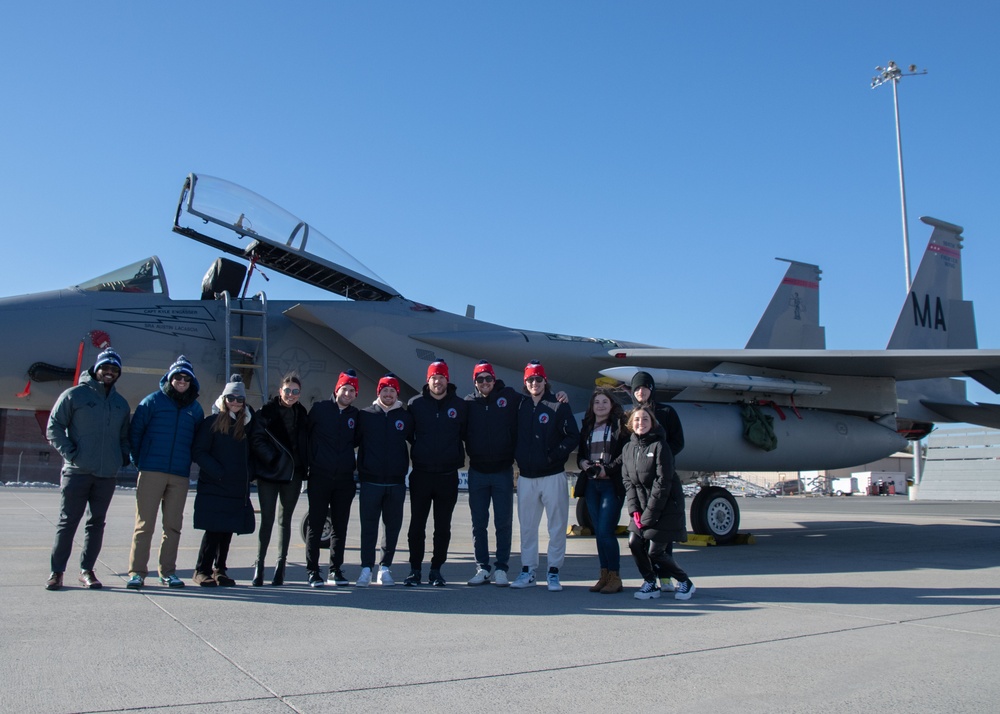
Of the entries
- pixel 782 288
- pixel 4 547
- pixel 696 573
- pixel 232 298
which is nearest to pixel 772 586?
pixel 696 573

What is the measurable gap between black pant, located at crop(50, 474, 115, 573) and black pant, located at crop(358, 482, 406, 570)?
178cm

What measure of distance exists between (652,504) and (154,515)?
3539 millimetres

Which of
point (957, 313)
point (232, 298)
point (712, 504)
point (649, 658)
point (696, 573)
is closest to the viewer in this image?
point (649, 658)

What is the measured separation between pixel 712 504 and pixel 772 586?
12.6ft

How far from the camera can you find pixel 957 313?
14.4 meters

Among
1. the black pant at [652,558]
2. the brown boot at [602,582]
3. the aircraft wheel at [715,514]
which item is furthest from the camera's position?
the aircraft wheel at [715,514]

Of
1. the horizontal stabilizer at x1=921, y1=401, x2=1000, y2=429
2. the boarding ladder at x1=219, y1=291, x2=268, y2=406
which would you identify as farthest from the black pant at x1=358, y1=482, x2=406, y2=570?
the horizontal stabilizer at x1=921, y1=401, x2=1000, y2=429

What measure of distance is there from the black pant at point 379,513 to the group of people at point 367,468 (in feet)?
0.04

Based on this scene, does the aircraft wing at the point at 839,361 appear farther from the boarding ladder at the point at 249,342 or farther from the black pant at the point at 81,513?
the black pant at the point at 81,513

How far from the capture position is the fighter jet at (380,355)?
806cm

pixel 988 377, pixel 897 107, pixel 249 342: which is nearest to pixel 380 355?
pixel 249 342

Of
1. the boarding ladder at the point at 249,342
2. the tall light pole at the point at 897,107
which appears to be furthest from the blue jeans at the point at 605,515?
the tall light pole at the point at 897,107

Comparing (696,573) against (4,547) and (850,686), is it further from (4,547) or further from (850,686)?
(4,547)

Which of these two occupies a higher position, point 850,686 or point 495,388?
point 495,388
